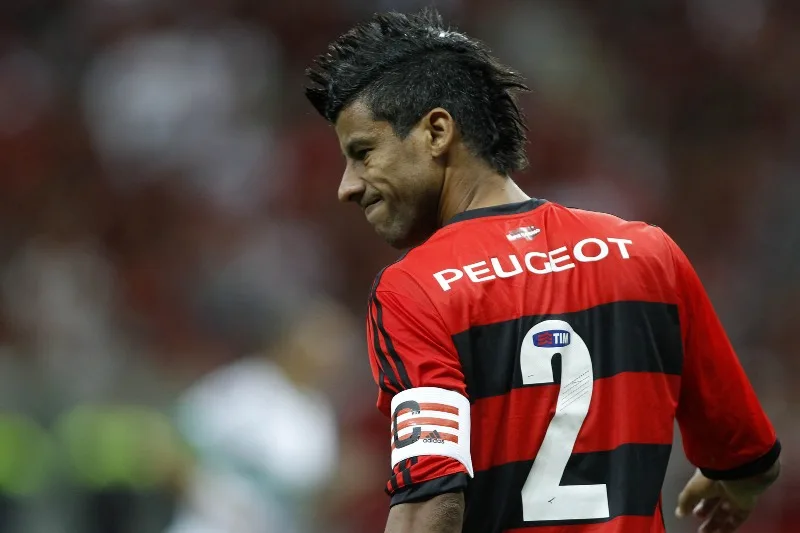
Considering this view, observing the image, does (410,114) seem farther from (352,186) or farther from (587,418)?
(587,418)

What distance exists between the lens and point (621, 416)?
2.23 meters

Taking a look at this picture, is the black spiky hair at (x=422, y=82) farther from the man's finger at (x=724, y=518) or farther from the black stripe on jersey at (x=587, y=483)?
the man's finger at (x=724, y=518)

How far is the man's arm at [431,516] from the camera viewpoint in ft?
6.56

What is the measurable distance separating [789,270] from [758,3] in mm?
2231

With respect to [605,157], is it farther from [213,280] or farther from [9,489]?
[9,489]

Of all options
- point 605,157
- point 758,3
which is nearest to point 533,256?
point 605,157

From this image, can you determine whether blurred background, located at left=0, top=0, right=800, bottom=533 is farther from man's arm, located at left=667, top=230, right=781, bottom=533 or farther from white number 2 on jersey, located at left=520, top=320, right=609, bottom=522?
white number 2 on jersey, located at left=520, top=320, right=609, bottom=522

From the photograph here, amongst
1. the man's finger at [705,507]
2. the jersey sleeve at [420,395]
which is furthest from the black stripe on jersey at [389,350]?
the man's finger at [705,507]

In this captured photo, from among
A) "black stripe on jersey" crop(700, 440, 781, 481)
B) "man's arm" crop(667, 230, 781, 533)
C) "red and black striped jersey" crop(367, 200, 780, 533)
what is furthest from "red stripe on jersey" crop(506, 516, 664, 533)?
"black stripe on jersey" crop(700, 440, 781, 481)

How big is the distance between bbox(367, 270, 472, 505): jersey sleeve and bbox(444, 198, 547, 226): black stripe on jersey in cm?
24

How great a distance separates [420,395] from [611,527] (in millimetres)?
458

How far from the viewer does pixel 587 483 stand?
2.20 meters

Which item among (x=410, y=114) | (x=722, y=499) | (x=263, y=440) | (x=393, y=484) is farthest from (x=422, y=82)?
(x=263, y=440)

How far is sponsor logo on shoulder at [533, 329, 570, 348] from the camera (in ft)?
7.14
